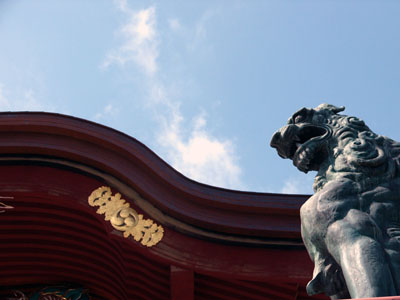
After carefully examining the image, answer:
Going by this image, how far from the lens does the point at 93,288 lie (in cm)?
649

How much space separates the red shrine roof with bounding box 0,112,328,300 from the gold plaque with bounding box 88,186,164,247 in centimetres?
1

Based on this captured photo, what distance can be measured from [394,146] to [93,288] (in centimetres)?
501

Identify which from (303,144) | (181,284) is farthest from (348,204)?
(181,284)

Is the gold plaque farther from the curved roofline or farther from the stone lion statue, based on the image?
the stone lion statue

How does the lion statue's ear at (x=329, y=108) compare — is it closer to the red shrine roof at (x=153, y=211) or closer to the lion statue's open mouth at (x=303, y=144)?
the lion statue's open mouth at (x=303, y=144)

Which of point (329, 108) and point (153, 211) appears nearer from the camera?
point (329, 108)

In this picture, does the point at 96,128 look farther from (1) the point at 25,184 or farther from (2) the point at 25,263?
(2) the point at 25,263

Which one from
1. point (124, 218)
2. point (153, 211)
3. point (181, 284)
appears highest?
point (153, 211)

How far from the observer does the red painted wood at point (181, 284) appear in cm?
555

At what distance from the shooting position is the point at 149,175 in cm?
580

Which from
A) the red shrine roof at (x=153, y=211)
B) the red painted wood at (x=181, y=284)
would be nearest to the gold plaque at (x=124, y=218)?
the red shrine roof at (x=153, y=211)

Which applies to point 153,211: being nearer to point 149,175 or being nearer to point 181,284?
point 149,175

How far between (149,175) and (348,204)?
3.85 metres

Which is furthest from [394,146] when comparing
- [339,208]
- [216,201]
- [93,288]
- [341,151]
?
[93,288]
